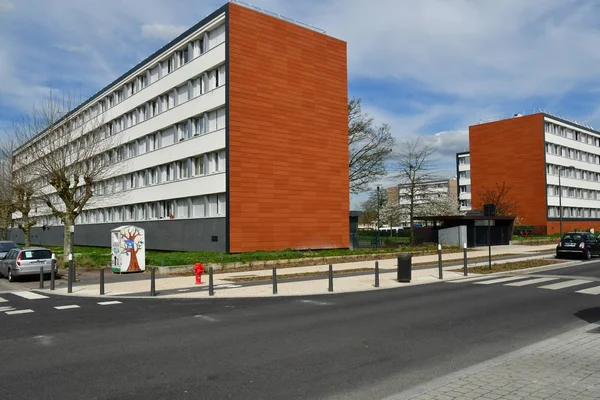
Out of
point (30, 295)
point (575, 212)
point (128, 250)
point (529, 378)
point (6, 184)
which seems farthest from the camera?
point (575, 212)

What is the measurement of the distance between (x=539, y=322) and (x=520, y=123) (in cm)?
6294

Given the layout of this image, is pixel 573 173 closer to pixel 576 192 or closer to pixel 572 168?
pixel 576 192

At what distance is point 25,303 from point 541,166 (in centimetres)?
6358

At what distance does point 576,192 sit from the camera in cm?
7200

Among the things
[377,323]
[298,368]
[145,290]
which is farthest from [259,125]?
[298,368]

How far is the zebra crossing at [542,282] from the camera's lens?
1497cm

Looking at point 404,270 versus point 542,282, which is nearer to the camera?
point 542,282

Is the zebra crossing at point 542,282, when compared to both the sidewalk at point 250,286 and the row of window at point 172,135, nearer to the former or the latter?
the sidewalk at point 250,286

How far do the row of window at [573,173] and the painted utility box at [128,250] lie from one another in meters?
56.8

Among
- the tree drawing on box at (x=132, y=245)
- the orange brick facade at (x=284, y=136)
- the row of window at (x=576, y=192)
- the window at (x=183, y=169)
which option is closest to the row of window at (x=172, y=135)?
the window at (x=183, y=169)

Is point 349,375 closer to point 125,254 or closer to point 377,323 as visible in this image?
point 377,323

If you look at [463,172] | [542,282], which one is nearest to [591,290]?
[542,282]

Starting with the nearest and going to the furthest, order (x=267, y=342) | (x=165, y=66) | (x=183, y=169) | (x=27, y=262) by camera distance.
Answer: (x=267, y=342), (x=27, y=262), (x=183, y=169), (x=165, y=66)

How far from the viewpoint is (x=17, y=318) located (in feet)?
36.8
